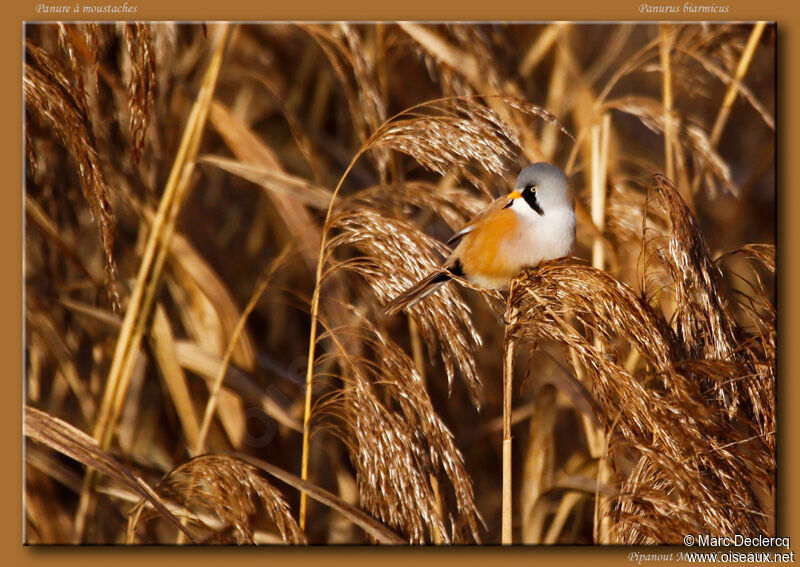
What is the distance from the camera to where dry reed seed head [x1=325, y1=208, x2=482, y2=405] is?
2.05 metres

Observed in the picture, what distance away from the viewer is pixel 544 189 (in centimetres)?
221

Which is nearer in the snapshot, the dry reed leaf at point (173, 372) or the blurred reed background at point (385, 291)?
the blurred reed background at point (385, 291)

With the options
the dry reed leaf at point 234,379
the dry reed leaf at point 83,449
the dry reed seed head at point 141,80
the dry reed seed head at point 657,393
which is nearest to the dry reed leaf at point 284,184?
the dry reed seed head at point 141,80

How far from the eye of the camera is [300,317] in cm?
272

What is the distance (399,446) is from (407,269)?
428 millimetres

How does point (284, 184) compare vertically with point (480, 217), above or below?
above

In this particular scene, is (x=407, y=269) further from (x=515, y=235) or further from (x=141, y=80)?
(x=141, y=80)

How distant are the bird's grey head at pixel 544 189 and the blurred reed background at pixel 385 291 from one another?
93 millimetres

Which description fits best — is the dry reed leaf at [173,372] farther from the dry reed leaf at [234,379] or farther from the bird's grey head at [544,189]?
the bird's grey head at [544,189]

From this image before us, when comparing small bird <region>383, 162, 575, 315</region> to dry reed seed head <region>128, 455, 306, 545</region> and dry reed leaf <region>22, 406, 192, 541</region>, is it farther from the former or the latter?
dry reed leaf <region>22, 406, 192, 541</region>

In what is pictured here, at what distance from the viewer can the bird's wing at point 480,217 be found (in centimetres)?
229

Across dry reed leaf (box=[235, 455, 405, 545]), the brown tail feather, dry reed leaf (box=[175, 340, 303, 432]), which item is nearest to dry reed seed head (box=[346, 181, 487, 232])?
the brown tail feather

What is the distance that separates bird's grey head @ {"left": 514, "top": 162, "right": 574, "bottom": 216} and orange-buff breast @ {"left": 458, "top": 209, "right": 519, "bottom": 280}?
7cm

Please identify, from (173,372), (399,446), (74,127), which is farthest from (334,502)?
(74,127)
